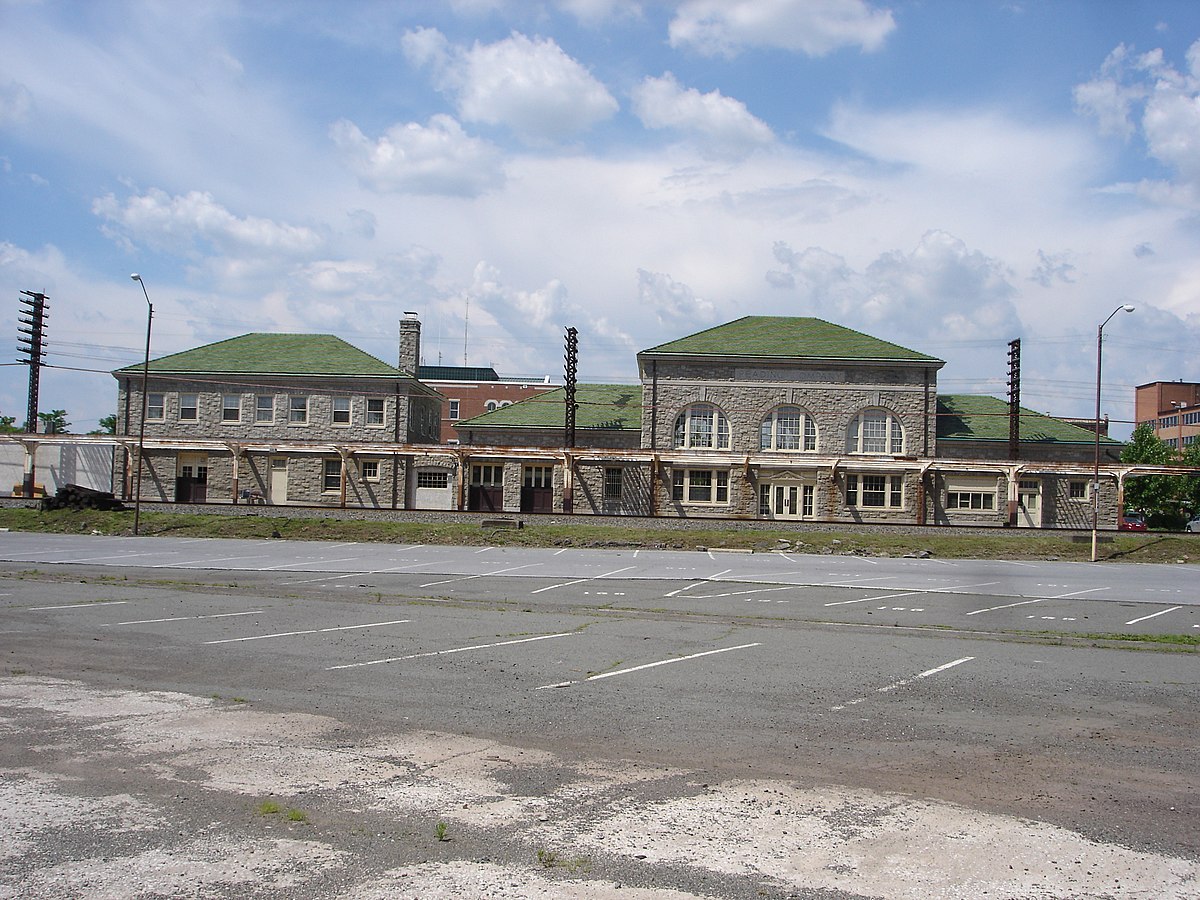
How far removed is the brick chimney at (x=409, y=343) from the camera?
2088 inches

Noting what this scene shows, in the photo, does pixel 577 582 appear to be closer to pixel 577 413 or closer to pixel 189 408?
pixel 577 413

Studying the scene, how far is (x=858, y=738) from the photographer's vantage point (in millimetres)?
8180

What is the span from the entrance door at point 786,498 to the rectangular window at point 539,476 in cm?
1093

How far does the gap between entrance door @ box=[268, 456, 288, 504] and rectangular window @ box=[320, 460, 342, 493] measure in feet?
6.70

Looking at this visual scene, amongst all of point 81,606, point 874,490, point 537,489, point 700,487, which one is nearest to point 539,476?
point 537,489

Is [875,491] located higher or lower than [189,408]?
lower

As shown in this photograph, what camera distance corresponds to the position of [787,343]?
164ft

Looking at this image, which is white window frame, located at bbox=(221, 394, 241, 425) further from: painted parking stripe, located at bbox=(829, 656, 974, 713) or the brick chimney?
painted parking stripe, located at bbox=(829, 656, 974, 713)

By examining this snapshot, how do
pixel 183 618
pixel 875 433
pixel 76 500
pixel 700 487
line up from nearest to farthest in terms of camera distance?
pixel 183 618
pixel 76 500
pixel 700 487
pixel 875 433

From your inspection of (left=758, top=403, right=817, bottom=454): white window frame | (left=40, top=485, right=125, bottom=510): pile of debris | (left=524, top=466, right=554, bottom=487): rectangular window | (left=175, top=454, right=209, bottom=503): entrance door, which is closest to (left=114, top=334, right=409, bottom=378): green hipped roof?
(left=175, top=454, right=209, bottom=503): entrance door

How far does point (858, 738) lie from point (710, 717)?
54.5 inches

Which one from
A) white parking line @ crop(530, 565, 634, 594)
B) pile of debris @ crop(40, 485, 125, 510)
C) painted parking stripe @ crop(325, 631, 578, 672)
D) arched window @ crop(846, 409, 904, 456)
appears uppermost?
arched window @ crop(846, 409, 904, 456)

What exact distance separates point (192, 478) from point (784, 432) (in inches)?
1232

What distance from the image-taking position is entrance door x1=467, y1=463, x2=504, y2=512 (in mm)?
48906
